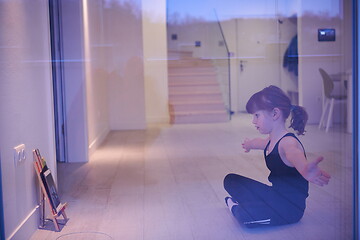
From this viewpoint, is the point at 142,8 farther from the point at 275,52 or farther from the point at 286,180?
the point at 286,180

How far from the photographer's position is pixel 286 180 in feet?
7.83

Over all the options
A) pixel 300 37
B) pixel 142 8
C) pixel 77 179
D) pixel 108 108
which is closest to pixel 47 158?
pixel 77 179

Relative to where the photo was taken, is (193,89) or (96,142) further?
(96,142)

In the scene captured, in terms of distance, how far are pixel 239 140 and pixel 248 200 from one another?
32 cm

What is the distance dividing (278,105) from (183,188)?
0.84 m

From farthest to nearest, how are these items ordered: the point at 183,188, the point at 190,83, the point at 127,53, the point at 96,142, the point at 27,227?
the point at 96,142
the point at 183,188
the point at 190,83
the point at 127,53
the point at 27,227

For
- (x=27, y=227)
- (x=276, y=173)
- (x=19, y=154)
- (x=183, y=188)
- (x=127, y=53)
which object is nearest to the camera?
(x=19, y=154)

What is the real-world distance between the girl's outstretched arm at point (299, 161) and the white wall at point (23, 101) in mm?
1237

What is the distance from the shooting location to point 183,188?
2.78 meters

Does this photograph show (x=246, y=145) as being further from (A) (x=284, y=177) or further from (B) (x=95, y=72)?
(B) (x=95, y=72)

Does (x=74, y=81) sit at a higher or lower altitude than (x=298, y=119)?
higher

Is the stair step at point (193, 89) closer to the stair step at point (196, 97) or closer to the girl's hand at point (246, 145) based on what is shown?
the stair step at point (196, 97)

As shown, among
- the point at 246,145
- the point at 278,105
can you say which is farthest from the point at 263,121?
the point at 246,145

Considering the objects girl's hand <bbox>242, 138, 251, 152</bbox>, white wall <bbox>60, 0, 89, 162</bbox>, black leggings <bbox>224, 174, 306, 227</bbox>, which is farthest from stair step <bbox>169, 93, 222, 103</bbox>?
white wall <bbox>60, 0, 89, 162</bbox>
